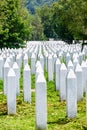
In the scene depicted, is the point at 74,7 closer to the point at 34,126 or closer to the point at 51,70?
the point at 51,70

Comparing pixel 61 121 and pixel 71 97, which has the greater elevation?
pixel 71 97

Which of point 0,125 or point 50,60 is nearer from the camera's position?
point 0,125

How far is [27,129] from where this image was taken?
8766 mm

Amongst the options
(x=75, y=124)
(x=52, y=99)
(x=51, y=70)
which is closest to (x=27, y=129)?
(x=75, y=124)

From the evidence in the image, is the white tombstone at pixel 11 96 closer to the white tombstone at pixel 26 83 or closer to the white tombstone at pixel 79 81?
the white tombstone at pixel 26 83

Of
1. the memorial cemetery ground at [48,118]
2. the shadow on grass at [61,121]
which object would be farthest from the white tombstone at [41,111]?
the shadow on grass at [61,121]

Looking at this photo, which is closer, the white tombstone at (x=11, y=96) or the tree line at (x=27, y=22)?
the white tombstone at (x=11, y=96)

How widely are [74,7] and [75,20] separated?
3.08 feet

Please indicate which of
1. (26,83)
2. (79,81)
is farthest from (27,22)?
(79,81)

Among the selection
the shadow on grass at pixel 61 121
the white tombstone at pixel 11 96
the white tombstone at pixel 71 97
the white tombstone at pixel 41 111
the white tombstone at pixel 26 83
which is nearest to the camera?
the white tombstone at pixel 41 111

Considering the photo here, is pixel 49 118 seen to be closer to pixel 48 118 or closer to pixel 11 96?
pixel 48 118

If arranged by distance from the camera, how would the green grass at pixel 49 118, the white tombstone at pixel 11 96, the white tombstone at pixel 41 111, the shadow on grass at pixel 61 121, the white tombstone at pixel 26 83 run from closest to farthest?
the white tombstone at pixel 41 111 → the green grass at pixel 49 118 → the shadow on grass at pixel 61 121 → the white tombstone at pixel 11 96 → the white tombstone at pixel 26 83

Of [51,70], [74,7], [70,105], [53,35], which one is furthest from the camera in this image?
[53,35]

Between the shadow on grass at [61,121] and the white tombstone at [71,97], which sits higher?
the white tombstone at [71,97]
